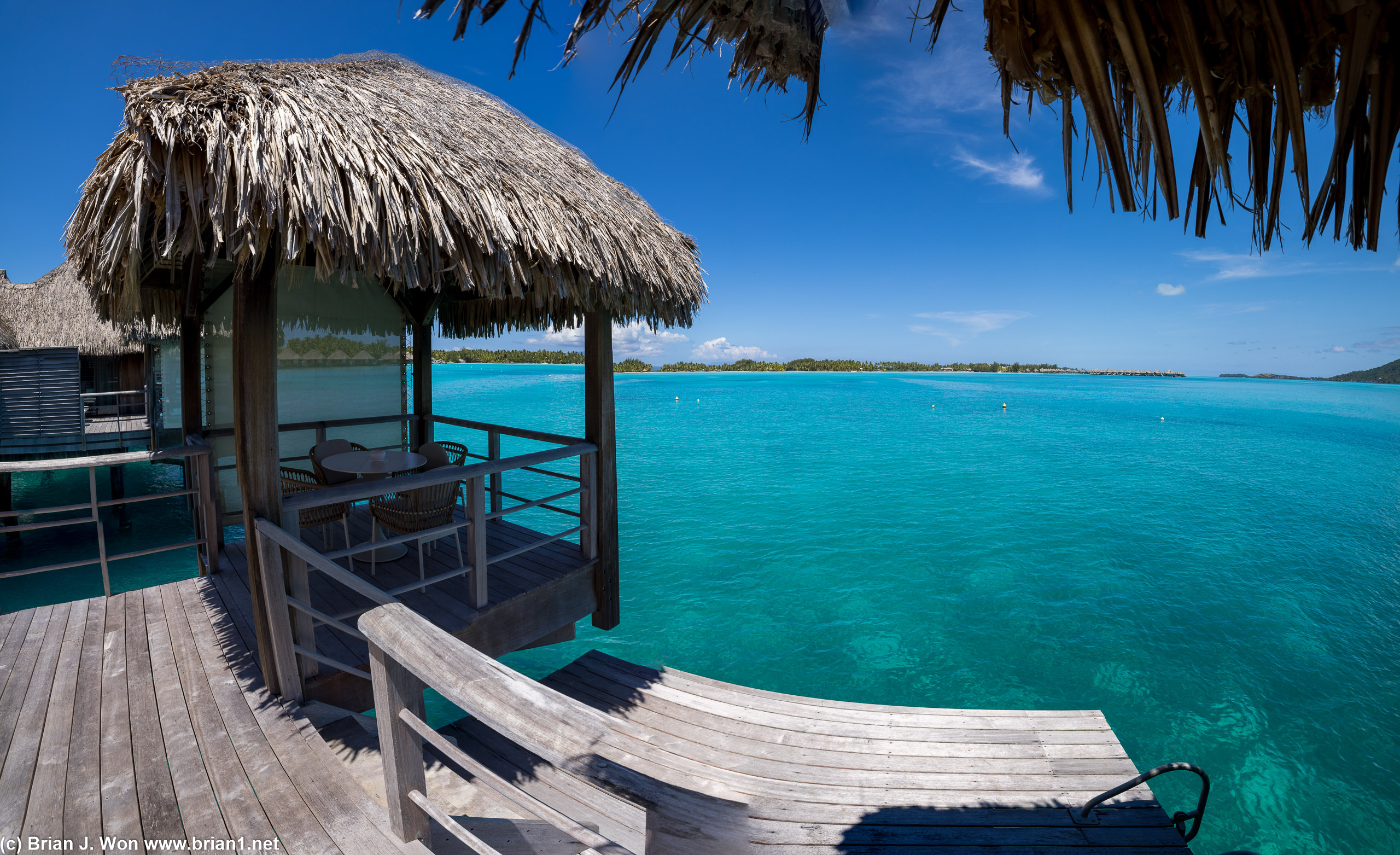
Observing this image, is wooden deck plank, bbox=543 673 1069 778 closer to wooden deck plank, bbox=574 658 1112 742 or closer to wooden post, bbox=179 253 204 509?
wooden deck plank, bbox=574 658 1112 742

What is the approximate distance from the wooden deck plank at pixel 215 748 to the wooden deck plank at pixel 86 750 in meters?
0.27

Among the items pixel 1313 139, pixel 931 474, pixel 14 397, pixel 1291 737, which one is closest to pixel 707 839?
pixel 1313 139

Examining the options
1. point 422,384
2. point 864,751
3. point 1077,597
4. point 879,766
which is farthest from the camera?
point 1077,597

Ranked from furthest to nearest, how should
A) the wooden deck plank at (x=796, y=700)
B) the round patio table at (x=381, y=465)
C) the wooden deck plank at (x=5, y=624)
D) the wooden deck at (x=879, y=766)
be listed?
the round patio table at (x=381, y=465)
the wooden deck plank at (x=796, y=700)
the wooden deck plank at (x=5, y=624)
the wooden deck at (x=879, y=766)

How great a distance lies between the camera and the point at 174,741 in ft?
7.02

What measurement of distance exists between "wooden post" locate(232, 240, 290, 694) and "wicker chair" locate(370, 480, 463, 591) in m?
0.94

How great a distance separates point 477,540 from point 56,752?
1.69 meters

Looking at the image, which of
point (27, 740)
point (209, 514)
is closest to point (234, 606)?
point (209, 514)

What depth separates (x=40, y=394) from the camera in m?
8.77

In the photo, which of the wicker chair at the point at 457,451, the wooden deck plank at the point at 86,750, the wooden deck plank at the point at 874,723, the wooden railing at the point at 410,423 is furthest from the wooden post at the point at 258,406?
the wicker chair at the point at 457,451

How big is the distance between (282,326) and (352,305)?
666 mm

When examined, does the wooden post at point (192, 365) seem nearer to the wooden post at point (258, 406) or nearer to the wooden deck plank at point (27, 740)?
the wooden deck plank at point (27, 740)

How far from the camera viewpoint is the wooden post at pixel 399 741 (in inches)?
50.4

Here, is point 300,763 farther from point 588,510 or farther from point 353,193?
point 353,193
